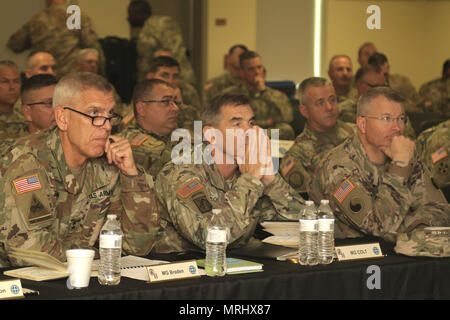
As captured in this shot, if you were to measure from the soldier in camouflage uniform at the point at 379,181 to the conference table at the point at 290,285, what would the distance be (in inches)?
16.7

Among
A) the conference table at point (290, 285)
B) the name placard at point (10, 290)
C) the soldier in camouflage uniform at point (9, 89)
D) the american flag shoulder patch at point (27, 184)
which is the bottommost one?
the conference table at point (290, 285)

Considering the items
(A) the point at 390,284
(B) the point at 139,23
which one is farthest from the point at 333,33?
(A) the point at 390,284

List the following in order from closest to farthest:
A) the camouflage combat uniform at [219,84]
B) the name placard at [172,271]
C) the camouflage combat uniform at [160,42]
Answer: the name placard at [172,271]
the camouflage combat uniform at [160,42]
the camouflage combat uniform at [219,84]

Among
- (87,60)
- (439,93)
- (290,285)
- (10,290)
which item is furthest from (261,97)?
(10,290)

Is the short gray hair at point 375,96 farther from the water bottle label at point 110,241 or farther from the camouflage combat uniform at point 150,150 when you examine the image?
the water bottle label at point 110,241

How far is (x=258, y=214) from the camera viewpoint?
380 centimetres

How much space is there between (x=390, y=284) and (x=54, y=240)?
4.18ft

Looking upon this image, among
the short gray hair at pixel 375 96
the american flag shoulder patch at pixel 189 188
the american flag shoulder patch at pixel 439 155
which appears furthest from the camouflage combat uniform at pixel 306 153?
the american flag shoulder patch at pixel 189 188

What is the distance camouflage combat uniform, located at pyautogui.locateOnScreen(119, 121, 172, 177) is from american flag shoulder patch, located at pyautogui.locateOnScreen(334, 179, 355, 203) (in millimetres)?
1512

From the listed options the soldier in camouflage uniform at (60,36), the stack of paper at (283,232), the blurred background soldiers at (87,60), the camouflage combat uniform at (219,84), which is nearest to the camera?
the stack of paper at (283,232)

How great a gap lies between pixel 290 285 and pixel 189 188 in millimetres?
782

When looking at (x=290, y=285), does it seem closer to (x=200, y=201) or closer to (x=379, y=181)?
(x=200, y=201)

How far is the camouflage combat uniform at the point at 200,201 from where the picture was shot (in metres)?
3.21
